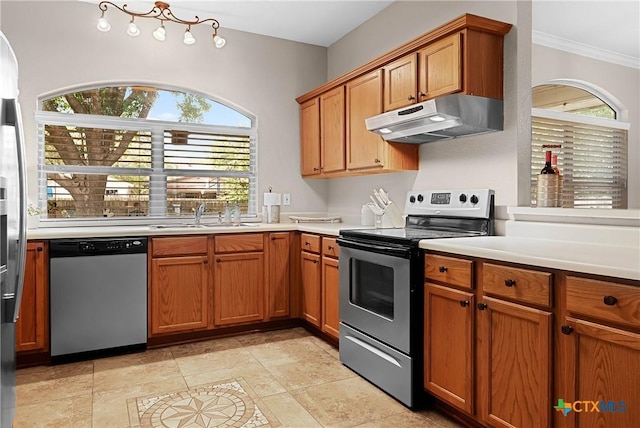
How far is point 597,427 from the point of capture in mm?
1537

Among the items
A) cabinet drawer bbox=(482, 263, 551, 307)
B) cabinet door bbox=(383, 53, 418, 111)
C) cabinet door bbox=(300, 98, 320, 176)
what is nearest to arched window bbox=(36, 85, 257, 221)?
cabinet door bbox=(300, 98, 320, 176)

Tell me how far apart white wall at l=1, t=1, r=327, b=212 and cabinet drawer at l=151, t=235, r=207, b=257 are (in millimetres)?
1110

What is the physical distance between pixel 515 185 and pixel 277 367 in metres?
1.88

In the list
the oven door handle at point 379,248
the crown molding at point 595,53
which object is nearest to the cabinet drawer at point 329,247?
the oven door handle at point 379,248

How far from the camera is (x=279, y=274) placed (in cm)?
376

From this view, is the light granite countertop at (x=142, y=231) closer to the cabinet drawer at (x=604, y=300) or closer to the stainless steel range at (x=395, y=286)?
the stainless steel range at (x=395, y=286)

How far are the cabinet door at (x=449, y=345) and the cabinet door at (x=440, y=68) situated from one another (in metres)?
1.19

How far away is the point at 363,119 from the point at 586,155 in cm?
159

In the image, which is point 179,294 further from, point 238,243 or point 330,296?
point 330,296

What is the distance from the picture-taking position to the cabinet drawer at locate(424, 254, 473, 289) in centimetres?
209

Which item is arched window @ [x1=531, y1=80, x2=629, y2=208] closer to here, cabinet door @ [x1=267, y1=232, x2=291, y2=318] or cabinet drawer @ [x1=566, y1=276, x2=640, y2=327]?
cabinet drawer @ [x1=566, y1=276, x2=640, y2=327]

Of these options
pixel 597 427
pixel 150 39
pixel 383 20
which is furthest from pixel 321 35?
pixel 597 427

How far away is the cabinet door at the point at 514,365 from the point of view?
1724 millimetres

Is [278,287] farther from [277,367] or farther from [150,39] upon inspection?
[150,39]
